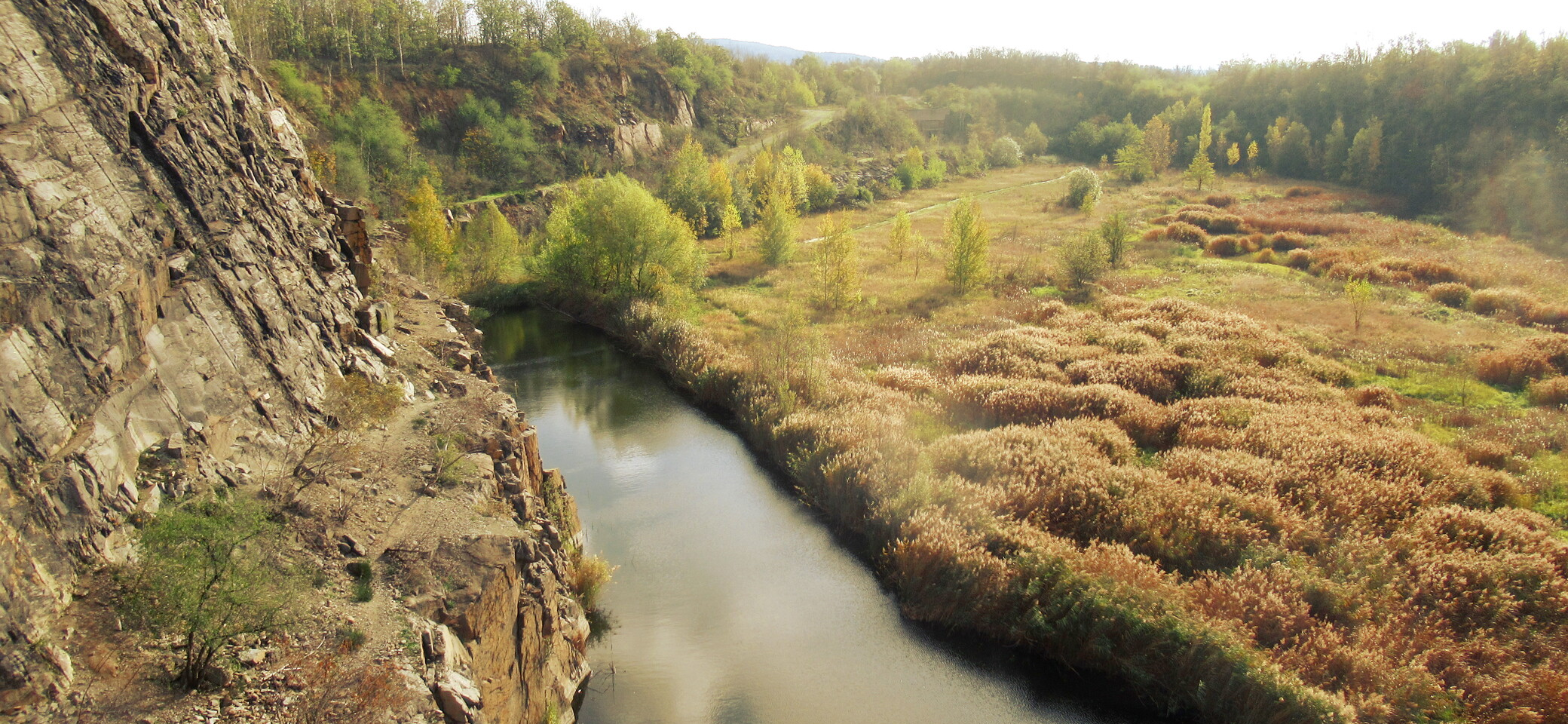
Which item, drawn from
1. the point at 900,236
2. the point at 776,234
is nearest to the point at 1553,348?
the point at 900,236

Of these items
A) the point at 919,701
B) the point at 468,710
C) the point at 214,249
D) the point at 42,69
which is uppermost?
the point at 42,69

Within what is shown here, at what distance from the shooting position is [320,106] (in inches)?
1875

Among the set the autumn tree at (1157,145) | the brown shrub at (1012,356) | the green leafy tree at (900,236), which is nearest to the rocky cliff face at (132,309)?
the brown shrub at (1012,356)

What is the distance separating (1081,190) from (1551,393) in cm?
4246

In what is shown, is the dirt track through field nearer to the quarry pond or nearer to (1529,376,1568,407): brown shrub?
the quarry pond

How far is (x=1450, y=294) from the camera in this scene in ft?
101

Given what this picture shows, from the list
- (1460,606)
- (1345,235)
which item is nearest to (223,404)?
(1460,606)

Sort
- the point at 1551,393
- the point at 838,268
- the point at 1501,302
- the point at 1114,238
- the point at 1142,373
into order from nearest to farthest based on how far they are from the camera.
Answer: the point at 1551,393, the point at 1142,373, the point at 1501,302, the point at 838,268, the point at 1114,238

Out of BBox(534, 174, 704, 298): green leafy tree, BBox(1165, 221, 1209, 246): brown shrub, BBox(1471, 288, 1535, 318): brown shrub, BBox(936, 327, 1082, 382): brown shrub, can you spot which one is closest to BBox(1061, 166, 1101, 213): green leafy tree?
BBox(1165, 221, 1209, 246): brown shrub

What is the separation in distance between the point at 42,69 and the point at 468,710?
10066 millimetres

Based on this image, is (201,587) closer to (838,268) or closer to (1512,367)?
(838,268)

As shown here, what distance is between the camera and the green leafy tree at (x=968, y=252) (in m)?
36.7

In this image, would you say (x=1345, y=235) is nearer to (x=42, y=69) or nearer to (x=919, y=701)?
(x=919, y=701)

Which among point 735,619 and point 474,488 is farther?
point 735,619
